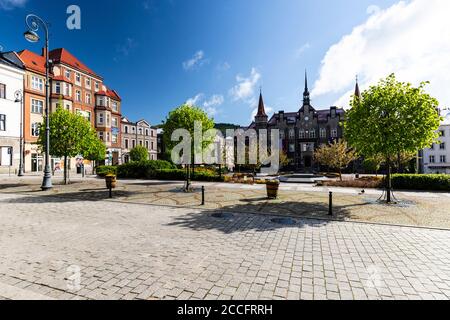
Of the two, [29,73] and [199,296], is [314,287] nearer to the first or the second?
[199,296]

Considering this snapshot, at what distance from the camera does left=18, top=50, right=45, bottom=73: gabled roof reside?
32.9 metres

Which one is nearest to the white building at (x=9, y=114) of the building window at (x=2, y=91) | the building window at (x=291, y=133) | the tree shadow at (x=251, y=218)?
the building window at (x=2, y=91)

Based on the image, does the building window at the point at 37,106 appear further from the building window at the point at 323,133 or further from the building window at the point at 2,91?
the building window at the point at 323,133

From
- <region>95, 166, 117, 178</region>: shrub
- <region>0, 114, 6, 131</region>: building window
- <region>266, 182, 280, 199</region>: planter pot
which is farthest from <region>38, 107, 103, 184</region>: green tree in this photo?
<region>0, 114, 6, 131</region>: building window

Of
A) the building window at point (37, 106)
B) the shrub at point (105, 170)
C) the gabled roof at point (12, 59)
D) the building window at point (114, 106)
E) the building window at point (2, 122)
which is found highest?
the gabled roof at point (12, 59)

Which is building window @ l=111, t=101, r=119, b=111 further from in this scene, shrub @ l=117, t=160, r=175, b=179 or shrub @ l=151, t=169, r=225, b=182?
shrub @ l=151, t=169, r=225, b=182

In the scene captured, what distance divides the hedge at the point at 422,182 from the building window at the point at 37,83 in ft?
151

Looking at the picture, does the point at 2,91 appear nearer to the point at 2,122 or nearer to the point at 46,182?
the point at 2,122

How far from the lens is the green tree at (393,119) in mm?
10477

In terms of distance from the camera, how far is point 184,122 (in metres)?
16.1

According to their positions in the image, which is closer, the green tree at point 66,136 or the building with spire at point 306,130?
the green tree at point 66,136

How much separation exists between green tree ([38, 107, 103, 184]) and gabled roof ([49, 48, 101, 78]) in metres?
25.5

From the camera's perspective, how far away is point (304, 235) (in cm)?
662
